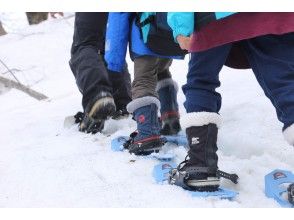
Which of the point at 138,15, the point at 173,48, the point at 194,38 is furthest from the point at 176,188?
the point at 138,15

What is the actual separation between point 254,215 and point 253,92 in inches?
80.3

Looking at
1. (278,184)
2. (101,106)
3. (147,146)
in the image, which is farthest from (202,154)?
(101,106)

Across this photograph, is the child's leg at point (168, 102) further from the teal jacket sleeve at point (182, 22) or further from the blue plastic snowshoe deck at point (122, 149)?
the teal jacket sleeve at point (182, 22)

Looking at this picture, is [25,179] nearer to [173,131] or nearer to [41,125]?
[173,131]

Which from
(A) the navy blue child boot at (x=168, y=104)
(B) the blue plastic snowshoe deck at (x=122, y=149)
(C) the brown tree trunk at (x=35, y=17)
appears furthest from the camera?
(C) the brown tree trunk at (x=35, y=17)

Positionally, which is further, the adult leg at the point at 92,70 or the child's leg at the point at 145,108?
the adult leg at the point at 92,70

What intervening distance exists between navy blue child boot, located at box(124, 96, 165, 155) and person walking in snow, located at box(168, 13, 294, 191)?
0.46 meters

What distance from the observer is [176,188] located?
1768mm

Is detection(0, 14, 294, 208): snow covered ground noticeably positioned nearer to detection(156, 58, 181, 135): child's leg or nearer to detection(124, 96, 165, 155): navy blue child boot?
detection(124, 96, 165, 155): navy blue child boot

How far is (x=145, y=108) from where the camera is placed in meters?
2.30

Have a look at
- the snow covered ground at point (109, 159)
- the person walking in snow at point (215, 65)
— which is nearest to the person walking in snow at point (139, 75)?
the snow covered ground at point (109, 159)

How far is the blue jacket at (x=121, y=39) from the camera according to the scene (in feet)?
7.54

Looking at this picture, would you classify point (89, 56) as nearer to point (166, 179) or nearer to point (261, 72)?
point (166, 179)

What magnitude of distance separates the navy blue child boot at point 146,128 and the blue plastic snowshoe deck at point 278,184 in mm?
675
